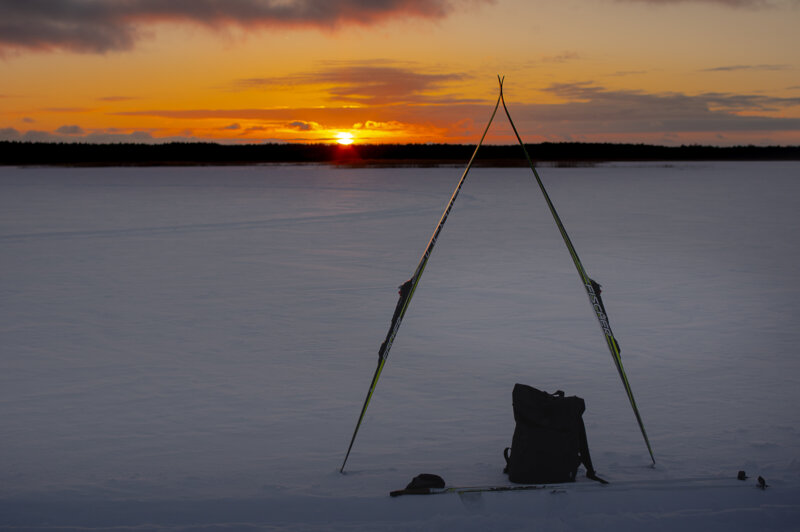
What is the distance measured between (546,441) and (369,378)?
7.75 feet

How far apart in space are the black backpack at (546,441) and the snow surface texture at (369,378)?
0.14 meters

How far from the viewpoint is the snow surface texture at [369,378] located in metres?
3.87

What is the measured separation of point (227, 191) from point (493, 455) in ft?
98.8

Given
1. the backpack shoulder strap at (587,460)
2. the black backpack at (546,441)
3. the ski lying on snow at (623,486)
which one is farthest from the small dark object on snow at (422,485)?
the backpack shoulder strap at (587,460)

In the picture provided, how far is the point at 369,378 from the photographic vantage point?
245 inches

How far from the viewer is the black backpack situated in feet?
13.4

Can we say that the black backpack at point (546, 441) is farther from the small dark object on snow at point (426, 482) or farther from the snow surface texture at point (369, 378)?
the small dark object on snow at point (426, 482)

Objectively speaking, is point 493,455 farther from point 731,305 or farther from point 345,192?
point 345,192

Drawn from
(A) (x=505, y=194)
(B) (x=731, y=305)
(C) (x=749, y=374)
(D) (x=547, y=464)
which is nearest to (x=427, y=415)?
(D) (x=547, y=464)

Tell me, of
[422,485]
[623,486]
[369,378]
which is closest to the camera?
[422,485]

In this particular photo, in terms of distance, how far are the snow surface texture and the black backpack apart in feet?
0.46

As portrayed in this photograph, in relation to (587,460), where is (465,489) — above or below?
A: below

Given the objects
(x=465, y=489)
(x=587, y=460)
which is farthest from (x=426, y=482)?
(x=587, y=460)

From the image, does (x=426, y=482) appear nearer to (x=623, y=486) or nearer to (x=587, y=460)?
(x=587, y=460)
